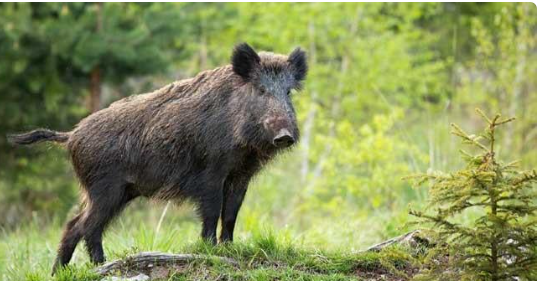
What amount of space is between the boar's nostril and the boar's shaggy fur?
171 mm

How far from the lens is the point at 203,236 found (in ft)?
20.7

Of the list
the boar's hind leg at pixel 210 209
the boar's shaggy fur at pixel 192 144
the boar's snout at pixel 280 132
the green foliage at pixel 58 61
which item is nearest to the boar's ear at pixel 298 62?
the boar's shaggy fur at pixel 192 144

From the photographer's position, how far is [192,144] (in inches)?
256

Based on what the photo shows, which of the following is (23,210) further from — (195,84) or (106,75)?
(195,84)

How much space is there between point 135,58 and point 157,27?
874mm

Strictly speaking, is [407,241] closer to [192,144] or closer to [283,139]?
[283,139]

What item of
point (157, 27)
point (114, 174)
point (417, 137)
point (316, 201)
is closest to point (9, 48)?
point (157, 27)

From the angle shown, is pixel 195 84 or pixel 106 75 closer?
pixel 195 84

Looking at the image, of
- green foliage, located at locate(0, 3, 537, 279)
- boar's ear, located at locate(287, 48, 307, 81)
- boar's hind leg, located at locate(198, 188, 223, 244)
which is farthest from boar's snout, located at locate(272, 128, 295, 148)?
green foliage, located at locate(0, 3, 537, 279)

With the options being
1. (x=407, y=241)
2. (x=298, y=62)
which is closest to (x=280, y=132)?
(x=298, y=62)

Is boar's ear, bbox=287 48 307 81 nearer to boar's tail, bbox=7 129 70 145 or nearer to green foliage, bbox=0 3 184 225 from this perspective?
boar's tail, bbox=7 129 70 145

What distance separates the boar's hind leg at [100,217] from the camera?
662 cm

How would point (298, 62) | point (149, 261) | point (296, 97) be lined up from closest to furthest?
point (149, 261)
point (298, 62)
point (296, 97)

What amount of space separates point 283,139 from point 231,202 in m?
0.86
